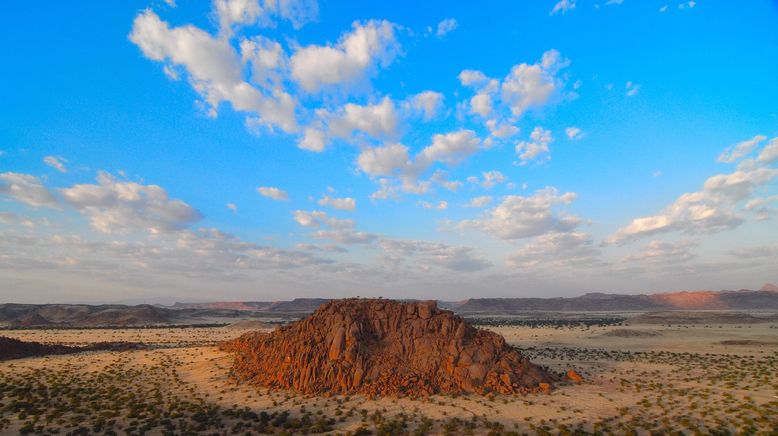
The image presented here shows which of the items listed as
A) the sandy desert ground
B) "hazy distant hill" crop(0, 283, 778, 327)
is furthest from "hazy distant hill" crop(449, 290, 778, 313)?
the sandy desert ground

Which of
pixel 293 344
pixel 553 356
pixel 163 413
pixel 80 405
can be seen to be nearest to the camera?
pixel 163 413

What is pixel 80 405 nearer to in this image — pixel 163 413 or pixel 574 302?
pixel 163 413

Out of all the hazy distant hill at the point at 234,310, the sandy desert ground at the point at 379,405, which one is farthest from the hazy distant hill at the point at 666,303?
the sandy desert ground at the point at 379,405

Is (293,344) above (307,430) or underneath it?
above

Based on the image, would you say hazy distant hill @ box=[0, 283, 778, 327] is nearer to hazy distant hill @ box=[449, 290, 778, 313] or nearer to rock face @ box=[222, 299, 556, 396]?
hazy distant hill @ box=[449, 290, 778, 313]

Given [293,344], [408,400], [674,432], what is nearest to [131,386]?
[293,344]

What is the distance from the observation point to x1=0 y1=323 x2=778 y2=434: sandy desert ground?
680 inches

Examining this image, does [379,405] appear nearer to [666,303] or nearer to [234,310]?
[234,310]

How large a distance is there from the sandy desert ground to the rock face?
3.79 ft

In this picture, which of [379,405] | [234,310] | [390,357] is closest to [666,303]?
[234,310]

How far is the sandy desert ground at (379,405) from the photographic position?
17.3 m

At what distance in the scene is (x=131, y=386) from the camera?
25.5 metres

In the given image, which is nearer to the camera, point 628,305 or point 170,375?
point 170,375

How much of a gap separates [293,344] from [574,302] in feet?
653
